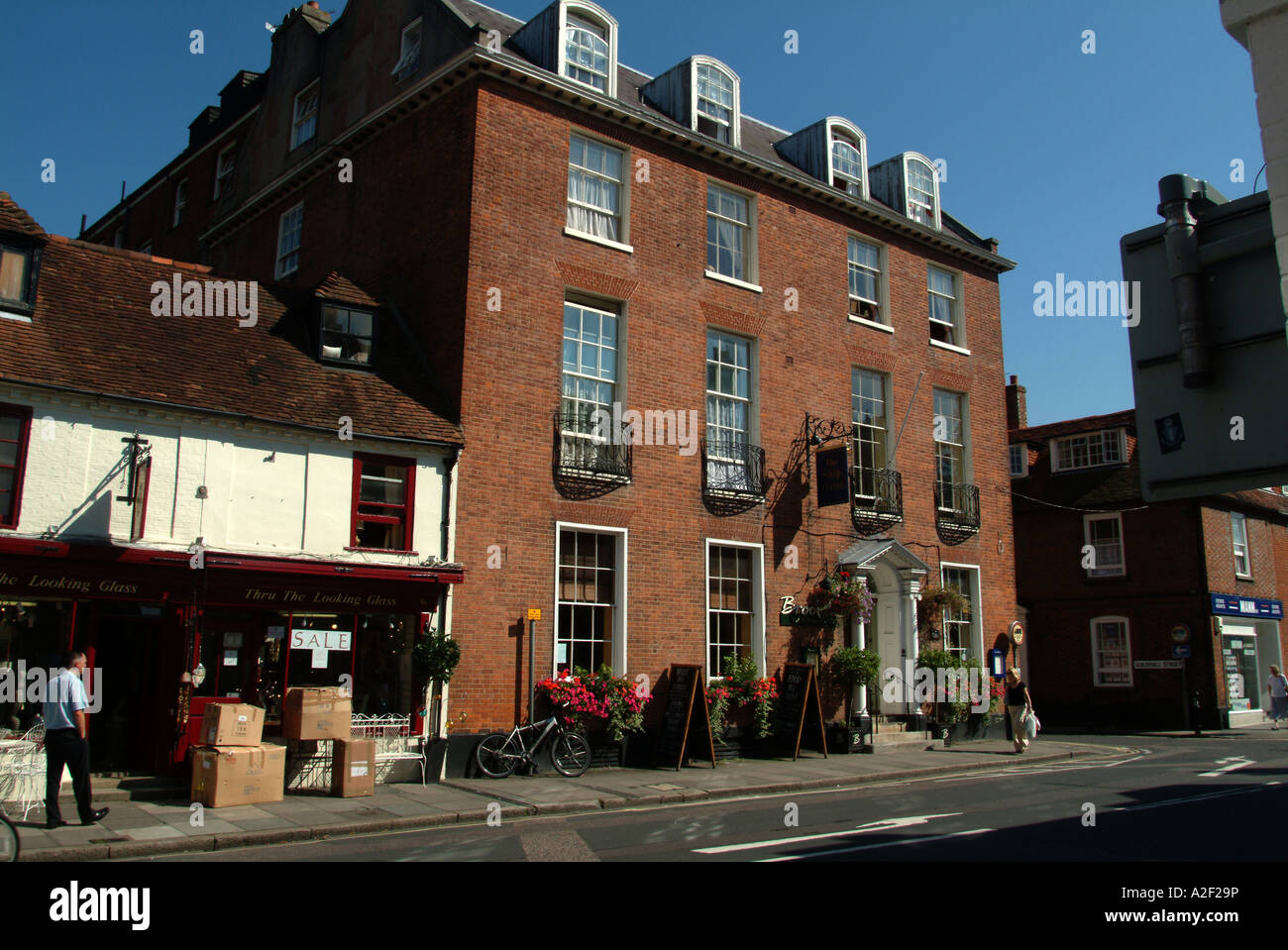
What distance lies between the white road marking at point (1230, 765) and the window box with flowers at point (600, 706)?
936 cm

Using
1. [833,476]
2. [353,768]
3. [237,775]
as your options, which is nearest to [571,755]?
[353,768]

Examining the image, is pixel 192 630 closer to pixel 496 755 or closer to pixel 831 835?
pixel 496 755

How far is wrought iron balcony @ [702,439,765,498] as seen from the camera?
19.3 meters

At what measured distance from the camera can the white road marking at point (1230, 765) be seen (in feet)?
54.5

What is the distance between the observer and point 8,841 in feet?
25.5

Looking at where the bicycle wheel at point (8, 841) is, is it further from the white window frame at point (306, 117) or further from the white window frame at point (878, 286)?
the white window frame at point (878, 286)

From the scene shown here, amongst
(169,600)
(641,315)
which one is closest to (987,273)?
(641,315)

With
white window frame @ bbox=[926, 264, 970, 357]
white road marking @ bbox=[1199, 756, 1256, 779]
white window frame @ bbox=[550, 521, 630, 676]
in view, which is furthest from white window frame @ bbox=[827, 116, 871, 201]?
white road marking @ bbox=[1199, 756, 1256, 779]

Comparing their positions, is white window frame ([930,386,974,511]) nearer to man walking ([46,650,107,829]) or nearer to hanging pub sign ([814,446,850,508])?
hanging pub sign ([814,446,850,508])

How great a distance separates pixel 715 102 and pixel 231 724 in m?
15.7

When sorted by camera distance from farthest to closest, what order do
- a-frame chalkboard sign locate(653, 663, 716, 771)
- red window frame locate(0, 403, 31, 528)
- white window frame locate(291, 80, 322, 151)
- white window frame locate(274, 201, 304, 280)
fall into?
1. white window frame locate(291, 80, 322, 151)
2. white window frame locate(274, 201, 304, 280)
3. a-frame chalkboard sign locate(653, 663, 716, 771)
4. red window frame locate(0, 403, 31, 528)

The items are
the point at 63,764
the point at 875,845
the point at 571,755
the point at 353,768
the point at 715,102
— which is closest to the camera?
the point at 875,845

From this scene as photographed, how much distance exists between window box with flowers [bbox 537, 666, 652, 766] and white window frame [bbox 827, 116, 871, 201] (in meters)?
12.9

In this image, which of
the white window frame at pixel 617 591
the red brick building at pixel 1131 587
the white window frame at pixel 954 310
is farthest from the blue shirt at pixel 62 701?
the red brick building at pixel 1131 587
